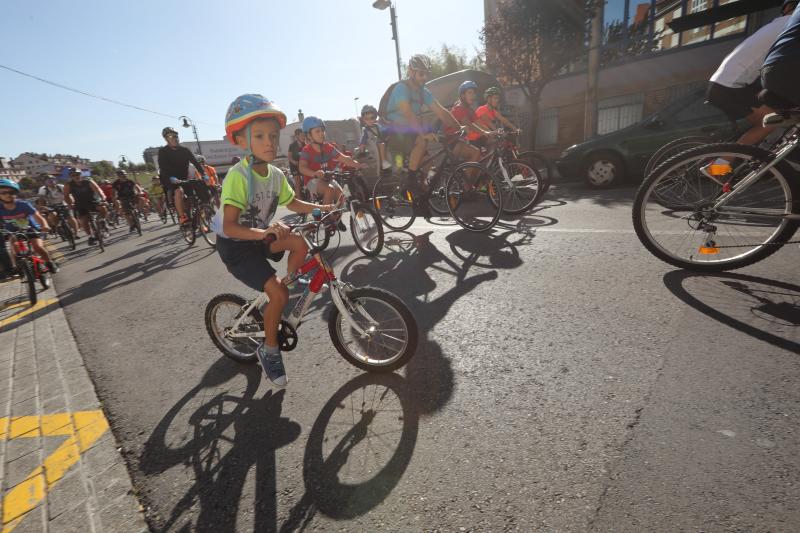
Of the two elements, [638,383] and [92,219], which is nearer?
[638,383]

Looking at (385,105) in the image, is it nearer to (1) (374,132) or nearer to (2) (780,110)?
(1) (374,132)

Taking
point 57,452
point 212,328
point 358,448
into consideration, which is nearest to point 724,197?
point 358,448

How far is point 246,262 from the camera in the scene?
2.58 metres

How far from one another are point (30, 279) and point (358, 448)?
6.34 meters

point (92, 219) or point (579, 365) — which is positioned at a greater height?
point (92, 219)

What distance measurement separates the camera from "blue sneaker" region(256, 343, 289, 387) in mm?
2504

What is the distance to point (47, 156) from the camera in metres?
159

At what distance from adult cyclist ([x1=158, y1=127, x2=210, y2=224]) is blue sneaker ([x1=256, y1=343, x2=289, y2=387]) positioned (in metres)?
6.50

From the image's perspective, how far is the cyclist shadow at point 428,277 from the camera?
240cm

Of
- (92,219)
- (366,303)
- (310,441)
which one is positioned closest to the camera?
(310,441)

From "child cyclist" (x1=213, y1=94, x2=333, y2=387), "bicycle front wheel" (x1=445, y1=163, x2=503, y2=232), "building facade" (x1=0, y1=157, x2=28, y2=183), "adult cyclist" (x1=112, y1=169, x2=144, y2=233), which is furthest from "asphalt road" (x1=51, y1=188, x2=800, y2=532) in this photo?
"building facade" (x1=0, y1=157, x2=28, y2=183)

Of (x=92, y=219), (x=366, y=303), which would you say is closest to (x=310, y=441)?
(x=366, y=303)

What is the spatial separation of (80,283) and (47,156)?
8433 inches

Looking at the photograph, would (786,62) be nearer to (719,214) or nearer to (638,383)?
(719,214)
